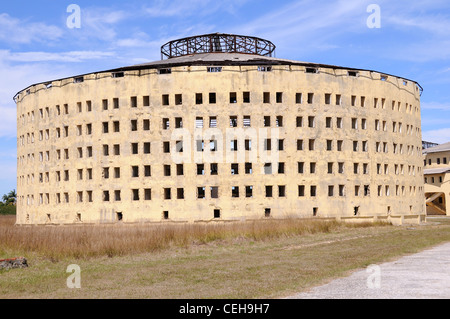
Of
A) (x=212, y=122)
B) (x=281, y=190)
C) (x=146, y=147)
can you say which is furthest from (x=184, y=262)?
(x=212, y=122)

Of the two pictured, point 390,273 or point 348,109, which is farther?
point 348,109

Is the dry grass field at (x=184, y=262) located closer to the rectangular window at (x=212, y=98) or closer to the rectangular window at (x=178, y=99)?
the rectangular window at (x=178, y=99)

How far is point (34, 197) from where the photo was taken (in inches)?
1807

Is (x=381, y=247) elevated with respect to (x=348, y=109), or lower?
lower

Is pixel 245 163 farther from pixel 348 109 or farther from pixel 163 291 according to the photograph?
pixel 163 291

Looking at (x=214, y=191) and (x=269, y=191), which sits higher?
(x=214, y=191)

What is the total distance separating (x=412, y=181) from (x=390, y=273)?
38.2 meters

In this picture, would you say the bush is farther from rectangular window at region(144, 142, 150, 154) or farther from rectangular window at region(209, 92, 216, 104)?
rectangular window at region(209, 92, 216, 104)

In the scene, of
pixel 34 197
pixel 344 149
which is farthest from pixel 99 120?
pixel 344 149

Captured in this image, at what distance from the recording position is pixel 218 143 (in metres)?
39.5

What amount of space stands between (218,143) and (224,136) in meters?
→ 0.72

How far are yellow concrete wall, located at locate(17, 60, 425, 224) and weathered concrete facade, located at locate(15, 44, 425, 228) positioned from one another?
8 cm
